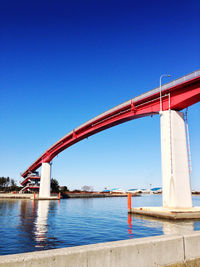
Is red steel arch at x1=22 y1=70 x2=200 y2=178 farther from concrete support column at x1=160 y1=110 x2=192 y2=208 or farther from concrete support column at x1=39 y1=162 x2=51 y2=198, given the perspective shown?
concrete support column at x1=39 y1=162 x2=51 y2=198

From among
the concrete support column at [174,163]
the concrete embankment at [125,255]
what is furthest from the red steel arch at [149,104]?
the concrete embankment at [125,255]

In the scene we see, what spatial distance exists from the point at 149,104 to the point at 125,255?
27.7 metres

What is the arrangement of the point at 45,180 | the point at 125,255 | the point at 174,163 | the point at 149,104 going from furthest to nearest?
the point at 45,180, the point at 149,104, the point at 174,163, the point at 125,255

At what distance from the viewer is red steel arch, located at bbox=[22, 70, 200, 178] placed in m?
26.0

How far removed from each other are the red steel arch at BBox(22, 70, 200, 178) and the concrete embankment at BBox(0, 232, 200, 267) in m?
22.8

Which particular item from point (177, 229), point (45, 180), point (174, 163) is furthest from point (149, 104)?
point (45, 180)

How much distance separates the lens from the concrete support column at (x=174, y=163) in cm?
2467

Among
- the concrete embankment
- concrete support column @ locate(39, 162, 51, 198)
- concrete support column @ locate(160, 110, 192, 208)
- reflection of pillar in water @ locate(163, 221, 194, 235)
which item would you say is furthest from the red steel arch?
the concrete embankment

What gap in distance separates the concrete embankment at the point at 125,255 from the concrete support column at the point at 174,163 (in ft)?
64.8

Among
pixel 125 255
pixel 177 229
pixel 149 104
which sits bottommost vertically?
pixel 177 229

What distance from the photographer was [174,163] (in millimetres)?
25234

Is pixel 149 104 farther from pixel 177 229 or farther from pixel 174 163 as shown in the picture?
pixel 177 229

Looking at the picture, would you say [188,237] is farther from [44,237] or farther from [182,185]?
[182,185]

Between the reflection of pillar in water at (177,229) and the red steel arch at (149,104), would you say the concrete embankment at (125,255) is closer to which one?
the reflection of pillar in water at (177,229)
